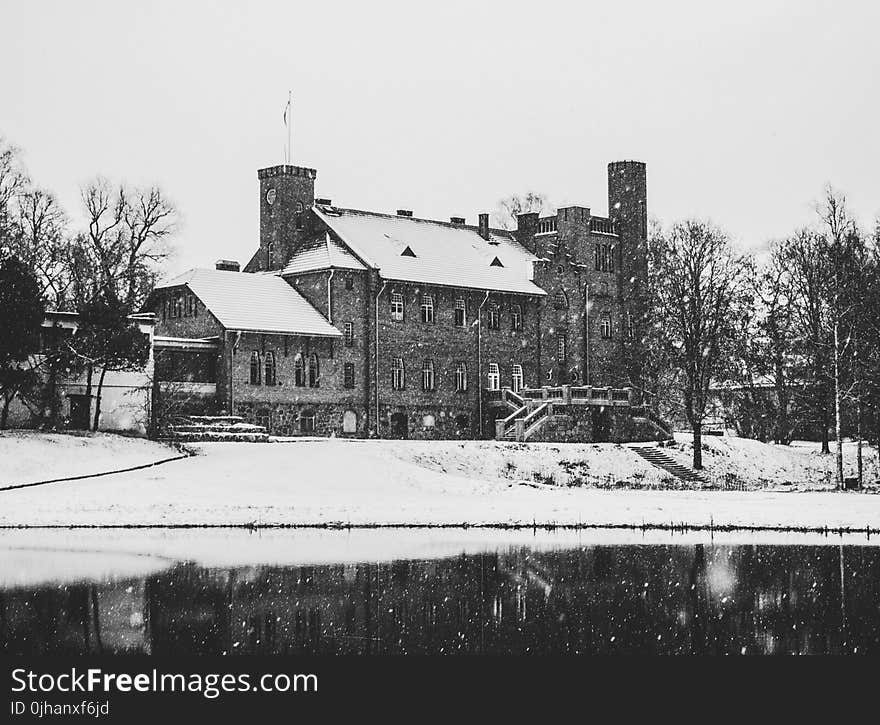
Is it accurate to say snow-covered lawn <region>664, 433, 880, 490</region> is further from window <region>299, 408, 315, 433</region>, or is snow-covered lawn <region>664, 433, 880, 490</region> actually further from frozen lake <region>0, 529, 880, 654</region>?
frozen lake <region>0, 529, 880, 654</region>

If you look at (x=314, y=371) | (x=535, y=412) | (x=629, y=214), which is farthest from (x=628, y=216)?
(x=314, y=371)

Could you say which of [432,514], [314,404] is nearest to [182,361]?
[314,404]

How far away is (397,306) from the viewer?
73.6m

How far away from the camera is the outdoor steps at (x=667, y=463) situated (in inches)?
2487

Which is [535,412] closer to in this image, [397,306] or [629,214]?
[397,306]

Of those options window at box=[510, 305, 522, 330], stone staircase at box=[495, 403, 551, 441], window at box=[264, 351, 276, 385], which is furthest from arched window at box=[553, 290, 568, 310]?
window at box=[264, 351, 276, 385]

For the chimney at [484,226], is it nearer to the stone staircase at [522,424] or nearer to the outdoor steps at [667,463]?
the stone staircase at [522,424]

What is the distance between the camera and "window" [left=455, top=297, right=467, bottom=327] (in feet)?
250

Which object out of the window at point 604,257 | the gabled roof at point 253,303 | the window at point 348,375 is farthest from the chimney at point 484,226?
the window at point 348,375

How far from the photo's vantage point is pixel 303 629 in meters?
21.6

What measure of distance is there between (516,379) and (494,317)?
3442mm

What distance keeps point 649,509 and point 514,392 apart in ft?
111

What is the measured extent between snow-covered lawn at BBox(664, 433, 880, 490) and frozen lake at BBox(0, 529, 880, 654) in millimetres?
29182

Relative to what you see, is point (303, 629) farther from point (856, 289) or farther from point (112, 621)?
point (856, 289)
